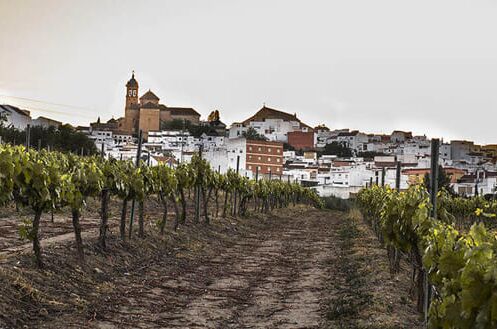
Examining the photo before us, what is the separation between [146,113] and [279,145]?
4527 cm

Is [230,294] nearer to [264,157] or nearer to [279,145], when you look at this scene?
[264,157]

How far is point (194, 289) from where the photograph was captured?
1275 centimetres

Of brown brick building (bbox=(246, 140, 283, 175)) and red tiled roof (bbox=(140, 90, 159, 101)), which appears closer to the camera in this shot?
brown brick building (bbox=(246, 140, 283, 175))

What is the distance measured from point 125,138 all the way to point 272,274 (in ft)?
427

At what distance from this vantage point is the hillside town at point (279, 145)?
110m

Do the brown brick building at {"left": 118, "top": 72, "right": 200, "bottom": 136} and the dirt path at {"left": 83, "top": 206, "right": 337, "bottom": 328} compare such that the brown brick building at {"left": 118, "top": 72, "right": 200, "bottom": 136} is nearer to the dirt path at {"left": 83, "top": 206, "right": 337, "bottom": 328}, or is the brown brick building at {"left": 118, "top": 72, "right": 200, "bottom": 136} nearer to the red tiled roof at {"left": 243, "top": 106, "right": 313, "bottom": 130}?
the red tiled roof at {"left": 243, "top": 106, "right": 313, "bottom": 130}

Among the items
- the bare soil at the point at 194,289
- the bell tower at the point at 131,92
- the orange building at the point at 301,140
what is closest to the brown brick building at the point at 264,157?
the orange building at the point at 301,140

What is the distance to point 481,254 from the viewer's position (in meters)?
5.38

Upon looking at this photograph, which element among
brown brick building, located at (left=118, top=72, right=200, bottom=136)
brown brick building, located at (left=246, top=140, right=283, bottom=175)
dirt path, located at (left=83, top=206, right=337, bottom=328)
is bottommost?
dirt path, located at (left=83, top=206, right=337, bottom=328)

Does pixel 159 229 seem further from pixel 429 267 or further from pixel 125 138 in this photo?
pixel 125 138

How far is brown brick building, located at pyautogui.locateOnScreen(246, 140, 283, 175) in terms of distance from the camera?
112 metres

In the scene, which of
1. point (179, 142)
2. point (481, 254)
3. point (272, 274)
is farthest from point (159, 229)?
point (179, 142)

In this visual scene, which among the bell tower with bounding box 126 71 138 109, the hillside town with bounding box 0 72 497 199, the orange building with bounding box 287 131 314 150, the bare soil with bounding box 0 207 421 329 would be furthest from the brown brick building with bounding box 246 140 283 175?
the bare soil with bounding box 0 207 421 329

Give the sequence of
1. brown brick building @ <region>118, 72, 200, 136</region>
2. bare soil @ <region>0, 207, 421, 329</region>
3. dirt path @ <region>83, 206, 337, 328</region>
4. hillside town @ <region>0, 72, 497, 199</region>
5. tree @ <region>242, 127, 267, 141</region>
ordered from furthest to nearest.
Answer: brown brick building @ <region>118, 72, 200, 136</region>
tree @ <region>242, 127, 267, 141</region>
hillside town @ <region>0, 72, 497, 199</region>
dirt path @ <region>83, 206, 337, 328</region>
bare soil @ <region>0, 207, 421, 329</region>
